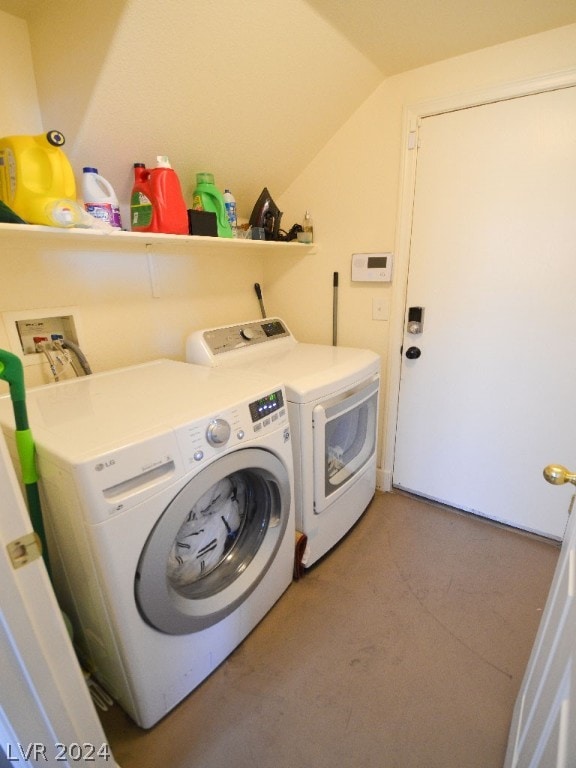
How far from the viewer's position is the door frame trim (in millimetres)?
1405

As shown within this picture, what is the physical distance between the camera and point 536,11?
4.10 ft

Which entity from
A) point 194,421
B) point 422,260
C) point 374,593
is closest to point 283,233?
point 422,260

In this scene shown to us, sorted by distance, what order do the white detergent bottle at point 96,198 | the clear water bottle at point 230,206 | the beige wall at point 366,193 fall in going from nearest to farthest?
the white detergent bottle at point 96,198 < the beige wall at point 366,193 < the clear water bottle at point 230,206

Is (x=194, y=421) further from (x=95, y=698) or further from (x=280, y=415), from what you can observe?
(x=95, y=698)

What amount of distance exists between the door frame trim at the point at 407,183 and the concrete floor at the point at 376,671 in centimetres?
70

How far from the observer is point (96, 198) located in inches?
48.1

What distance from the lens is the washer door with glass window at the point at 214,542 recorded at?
2.99 ft

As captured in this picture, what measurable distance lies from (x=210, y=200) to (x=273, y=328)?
2.38 ft

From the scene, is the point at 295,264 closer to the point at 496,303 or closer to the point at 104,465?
the point at 496,303

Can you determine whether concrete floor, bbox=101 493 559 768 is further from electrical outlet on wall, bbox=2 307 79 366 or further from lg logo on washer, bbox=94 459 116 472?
electrical outlet on wall, bbox=2 307 79 366

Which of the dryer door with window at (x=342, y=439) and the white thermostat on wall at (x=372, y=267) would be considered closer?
the dryer door with window at (x=342, y=439)

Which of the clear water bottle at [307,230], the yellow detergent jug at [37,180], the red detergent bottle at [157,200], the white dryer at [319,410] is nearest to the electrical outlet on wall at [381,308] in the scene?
the white dryer at [319,410]

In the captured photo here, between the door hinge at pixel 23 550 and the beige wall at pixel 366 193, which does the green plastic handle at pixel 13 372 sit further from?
the beige wall at pixel 366 193

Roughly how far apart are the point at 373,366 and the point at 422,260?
2.03 ft
